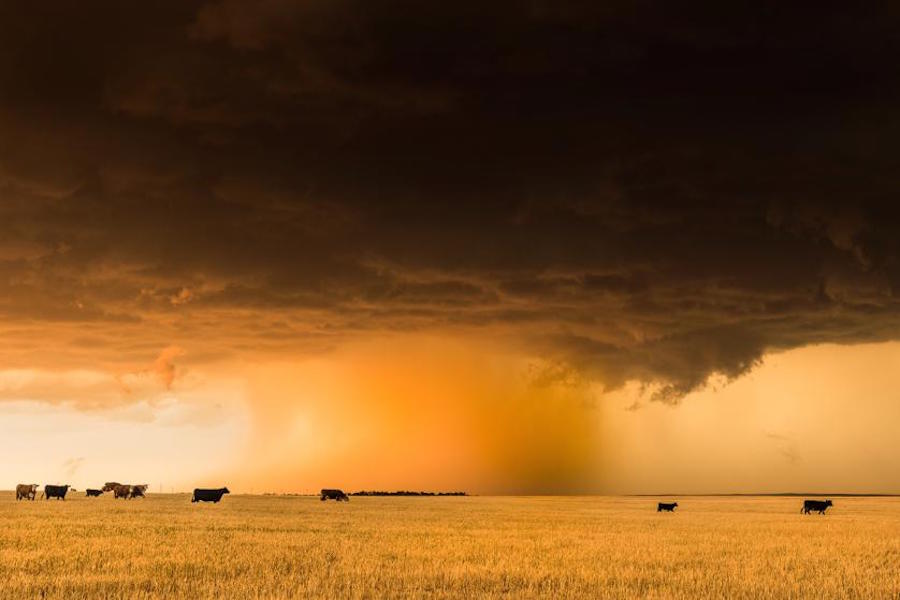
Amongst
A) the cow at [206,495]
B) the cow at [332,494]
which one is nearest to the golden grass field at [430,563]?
the cow at [206,495]

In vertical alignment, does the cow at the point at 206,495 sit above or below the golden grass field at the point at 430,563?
above

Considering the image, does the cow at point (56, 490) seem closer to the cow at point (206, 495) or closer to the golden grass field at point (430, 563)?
the cow at point (206, 495)

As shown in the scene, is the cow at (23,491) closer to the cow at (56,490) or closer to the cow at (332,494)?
the cow at (56,490)

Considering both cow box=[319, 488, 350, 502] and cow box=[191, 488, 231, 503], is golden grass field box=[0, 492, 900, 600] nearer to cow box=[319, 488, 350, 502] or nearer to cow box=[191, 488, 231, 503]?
cow box=[191, 488, 231, 503]

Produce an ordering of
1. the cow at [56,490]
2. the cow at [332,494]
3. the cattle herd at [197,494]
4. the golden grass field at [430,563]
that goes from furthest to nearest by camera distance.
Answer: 1. the cow at [332,494]
2. the cow at [56,490]
3. the cattle herd at [197,494]
4. the golden grass field at [430,563]

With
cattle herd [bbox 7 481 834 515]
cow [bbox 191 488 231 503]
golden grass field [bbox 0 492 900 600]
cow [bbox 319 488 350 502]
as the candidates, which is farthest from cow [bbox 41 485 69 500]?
golden grass field [bbox 0 492 900 600]

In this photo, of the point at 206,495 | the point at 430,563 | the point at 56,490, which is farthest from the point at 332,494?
the point at 430,563

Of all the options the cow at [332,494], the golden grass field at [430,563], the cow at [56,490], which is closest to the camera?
the golden grass field at [430,563]

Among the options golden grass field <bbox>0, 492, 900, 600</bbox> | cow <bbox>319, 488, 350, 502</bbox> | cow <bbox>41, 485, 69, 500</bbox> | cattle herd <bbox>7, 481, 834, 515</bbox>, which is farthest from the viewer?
cow <bbox>319, 488, 350, 502</bbox>

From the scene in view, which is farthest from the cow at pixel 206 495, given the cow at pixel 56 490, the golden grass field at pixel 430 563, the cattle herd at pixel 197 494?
the golden grass field at pixel 430 563

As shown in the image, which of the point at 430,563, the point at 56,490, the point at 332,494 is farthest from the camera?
the point at 332,494

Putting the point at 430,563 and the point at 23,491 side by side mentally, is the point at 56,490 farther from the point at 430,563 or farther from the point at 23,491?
the point at 430,563

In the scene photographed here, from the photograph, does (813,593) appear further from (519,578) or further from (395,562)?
(395,562)

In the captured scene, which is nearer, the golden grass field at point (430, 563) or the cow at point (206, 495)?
the golden grass field at point (430, 563)
